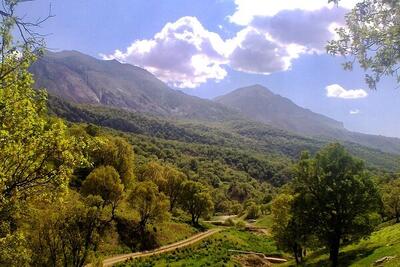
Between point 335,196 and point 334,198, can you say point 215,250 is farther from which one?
point 335,196

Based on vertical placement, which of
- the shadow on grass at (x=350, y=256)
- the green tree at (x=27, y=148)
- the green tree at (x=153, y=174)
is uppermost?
the green tree at (x=27, y=148)

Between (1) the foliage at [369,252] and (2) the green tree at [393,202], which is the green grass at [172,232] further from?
(2) the green tree at [393,202]

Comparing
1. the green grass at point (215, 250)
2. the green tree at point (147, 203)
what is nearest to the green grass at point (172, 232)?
the green tree at point (147, 203)

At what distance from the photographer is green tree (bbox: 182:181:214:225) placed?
111m

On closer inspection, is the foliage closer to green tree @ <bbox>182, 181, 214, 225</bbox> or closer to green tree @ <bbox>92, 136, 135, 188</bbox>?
green tree @ <bbox>182, 181, 214, 225</bbox>

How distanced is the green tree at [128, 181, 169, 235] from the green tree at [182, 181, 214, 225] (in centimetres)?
2603

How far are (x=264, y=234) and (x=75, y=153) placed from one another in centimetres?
10328

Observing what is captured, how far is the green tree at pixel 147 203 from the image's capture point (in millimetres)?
83125

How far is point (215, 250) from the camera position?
83.1m

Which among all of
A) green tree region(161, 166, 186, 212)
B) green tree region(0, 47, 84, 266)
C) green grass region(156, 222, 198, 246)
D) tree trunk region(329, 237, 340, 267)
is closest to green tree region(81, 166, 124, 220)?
green grass region(156, 222, 198, 246)

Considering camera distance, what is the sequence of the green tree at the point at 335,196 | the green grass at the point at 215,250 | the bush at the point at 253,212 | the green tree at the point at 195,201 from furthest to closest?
the bush at the point at 253,212, the green tree at the point at 195,201, the green grass at the point at 215,250, the green tree at the point at 335,196

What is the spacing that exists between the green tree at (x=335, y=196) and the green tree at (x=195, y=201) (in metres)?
62.0

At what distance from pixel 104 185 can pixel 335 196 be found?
1754 inches

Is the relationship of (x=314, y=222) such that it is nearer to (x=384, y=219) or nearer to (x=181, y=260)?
(x=181, y=260)
